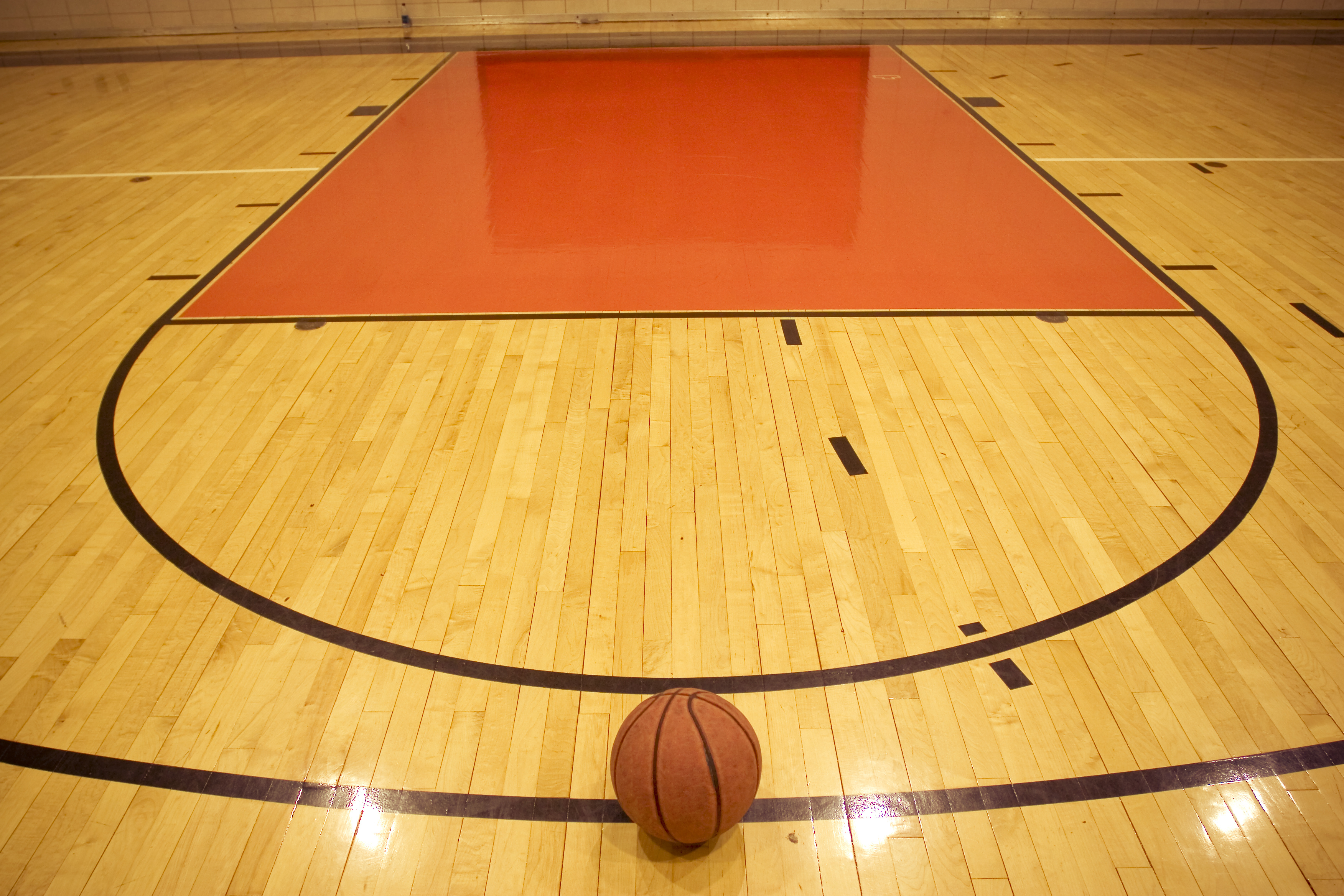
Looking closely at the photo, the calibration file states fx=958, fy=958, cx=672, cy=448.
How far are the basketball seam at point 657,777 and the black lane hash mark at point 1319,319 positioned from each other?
348 centimetres

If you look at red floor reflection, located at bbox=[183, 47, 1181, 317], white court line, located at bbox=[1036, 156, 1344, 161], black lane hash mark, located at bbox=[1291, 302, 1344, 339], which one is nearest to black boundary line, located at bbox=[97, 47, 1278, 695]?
black lane hash mark, located at bbox=[1291, 302, 1344, 339]

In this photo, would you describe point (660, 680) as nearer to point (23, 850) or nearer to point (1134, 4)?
point (23, 850)

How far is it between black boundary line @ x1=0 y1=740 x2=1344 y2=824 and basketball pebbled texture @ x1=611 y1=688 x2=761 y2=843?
0.18m

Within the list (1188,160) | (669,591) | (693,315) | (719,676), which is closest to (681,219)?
(693,315)

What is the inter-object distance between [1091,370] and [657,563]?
6.46 feet

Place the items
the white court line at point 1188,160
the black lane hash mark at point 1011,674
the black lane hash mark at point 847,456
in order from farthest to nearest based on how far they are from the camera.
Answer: the white court line at point 1188,160 → the black lane hash mark at point 847,456 → the black lane hash mark at point 1011,674

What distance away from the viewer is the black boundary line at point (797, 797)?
2.08m

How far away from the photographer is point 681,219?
16.4 feet

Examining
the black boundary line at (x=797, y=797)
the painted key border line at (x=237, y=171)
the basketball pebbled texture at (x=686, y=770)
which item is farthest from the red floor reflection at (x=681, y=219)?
the basketball pebbled texture at (x=686, y=770)

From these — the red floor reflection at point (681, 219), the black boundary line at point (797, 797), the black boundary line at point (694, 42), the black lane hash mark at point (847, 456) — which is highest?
the black boundary line at point (694, 42)

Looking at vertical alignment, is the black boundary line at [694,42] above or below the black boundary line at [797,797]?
above

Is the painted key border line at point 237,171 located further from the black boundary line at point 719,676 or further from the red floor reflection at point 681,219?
the black boundary line at point 719,676

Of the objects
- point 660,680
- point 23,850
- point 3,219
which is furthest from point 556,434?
point 3,219

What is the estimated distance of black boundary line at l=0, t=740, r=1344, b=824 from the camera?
81.8 inches
